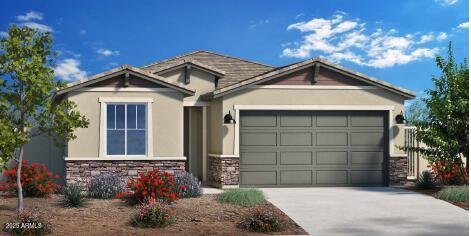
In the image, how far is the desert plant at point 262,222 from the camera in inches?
408

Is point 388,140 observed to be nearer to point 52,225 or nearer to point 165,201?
point 165,201

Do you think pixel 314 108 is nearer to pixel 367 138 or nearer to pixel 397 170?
pixel 367 138

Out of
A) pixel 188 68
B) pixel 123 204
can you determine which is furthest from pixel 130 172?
pixel 188 68

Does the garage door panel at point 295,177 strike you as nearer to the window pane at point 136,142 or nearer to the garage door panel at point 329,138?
the garage door panel at point 329,138

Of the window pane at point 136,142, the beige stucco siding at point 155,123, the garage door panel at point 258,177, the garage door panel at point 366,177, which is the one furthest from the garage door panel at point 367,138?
the window pane at point 136,142

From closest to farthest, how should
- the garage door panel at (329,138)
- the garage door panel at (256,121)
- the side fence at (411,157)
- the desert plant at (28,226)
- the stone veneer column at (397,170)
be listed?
1. the desert plant at (28,226)
2. the garage door panel at (256,121)
3. the garage door panel at (329,138)
4. the stone veneer column at (397,170)
5. the side fence at (411,157)

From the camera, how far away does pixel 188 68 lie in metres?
18.5

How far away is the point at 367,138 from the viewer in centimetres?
1753

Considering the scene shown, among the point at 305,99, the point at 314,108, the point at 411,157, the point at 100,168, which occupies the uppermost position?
the point at 305,99

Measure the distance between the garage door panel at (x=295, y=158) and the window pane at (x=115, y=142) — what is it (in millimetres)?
4503

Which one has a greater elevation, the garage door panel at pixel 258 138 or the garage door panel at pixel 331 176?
the garage door panel at pixel 258 138

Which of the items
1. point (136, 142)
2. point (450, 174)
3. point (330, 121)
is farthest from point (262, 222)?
point (450, 174)

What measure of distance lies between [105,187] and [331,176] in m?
6.62

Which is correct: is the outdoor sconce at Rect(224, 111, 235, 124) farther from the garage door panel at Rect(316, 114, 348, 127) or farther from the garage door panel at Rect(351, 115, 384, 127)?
the garage door panel at Rect(351, 115, 384, 127)
